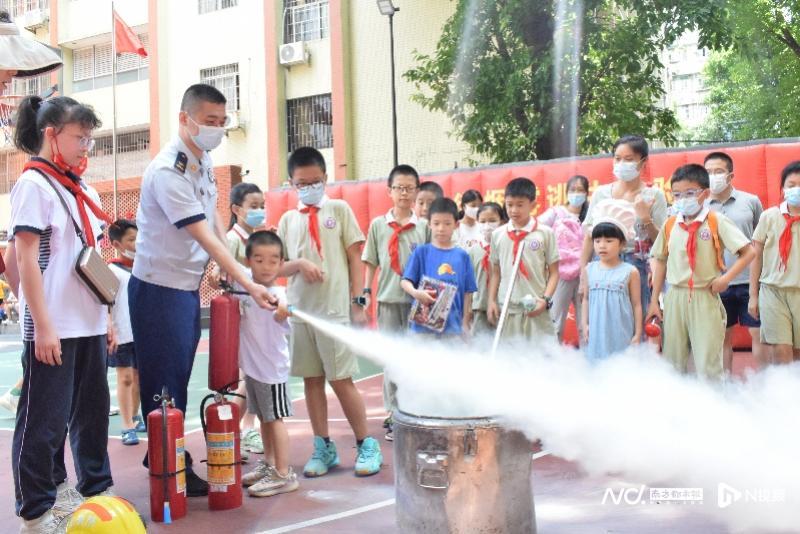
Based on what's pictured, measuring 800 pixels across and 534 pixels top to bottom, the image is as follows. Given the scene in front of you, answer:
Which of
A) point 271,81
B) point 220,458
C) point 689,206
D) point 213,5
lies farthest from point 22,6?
point 689,206

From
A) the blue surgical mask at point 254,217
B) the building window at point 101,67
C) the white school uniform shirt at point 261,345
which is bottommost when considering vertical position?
the white school uniform shirt at point 261,345

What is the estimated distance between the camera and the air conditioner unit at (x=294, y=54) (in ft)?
67.2

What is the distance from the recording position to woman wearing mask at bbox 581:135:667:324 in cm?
559

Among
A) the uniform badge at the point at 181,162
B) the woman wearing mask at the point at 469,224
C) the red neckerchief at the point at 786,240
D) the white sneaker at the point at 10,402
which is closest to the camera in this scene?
the uniform badge at the point at 181,162

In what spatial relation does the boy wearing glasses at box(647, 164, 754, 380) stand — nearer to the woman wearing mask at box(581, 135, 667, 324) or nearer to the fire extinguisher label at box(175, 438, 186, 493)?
the woman wearing mask at box(581, 135, 667, 324)

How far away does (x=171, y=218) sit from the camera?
13.3ft

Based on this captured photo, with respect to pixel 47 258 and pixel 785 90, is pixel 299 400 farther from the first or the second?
pixel 785 90

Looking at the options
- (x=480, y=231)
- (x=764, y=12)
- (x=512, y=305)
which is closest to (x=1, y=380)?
(x=480, y=231)

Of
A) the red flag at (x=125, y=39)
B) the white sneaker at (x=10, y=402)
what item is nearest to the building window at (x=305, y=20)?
the red flag at (x=125, y=39)

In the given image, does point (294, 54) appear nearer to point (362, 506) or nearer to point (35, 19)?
point (35, 19)

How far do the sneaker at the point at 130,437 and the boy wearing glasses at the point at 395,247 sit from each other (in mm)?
1956

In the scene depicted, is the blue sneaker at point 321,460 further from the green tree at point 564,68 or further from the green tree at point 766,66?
the green tree at point 766,66

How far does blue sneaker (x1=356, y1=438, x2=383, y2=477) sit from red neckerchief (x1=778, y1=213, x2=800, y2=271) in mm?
3333

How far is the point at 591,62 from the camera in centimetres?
1540
